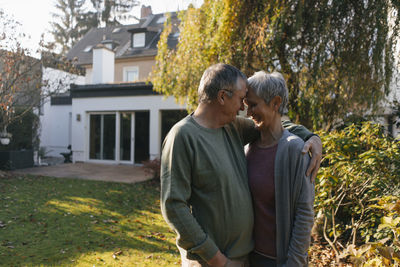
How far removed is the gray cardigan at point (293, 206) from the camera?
5.75 feet

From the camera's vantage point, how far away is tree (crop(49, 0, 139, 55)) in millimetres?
30859

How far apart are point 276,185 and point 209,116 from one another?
21.0 inches

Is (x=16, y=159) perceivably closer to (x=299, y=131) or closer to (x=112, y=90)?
(x=112, y=90)

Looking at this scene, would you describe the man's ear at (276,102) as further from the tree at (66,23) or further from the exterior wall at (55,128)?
the tree at (66,23)

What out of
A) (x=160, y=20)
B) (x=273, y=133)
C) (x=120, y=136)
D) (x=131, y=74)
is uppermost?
(x=160, y=20)

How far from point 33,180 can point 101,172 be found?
8.65 feet

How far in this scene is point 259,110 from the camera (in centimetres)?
195

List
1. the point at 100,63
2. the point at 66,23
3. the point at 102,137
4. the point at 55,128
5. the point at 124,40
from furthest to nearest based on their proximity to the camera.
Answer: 1. the point at 66,23
2. the point at 124,40
3. the point at 55,128
4. the point at 100,63
5. the point at 102,137

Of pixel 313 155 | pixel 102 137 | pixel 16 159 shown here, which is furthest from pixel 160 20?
pixel 313 155

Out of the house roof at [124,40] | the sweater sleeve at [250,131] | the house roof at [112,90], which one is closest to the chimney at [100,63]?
the house roof at [112,90]

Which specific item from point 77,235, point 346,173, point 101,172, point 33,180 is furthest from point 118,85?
point 346,173

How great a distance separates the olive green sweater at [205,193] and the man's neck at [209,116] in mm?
46

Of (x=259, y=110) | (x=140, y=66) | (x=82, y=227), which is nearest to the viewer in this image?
(x=259, y=110)

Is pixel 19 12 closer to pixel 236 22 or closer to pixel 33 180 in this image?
pixel 33 180
